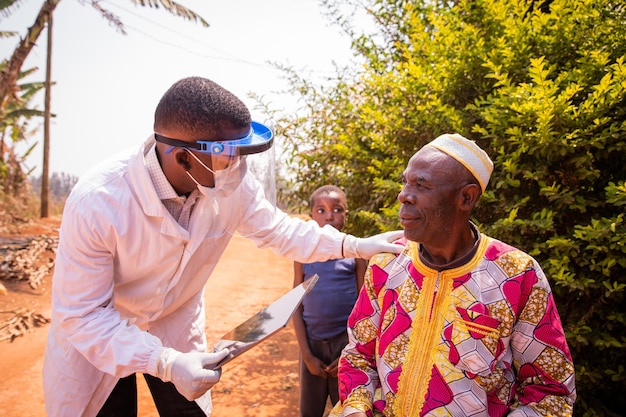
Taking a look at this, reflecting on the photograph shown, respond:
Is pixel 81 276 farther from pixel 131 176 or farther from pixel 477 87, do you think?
pixel 477 87

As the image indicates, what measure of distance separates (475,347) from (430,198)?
1.92ft

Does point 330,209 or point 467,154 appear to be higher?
point 467,154

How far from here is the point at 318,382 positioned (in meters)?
3.32

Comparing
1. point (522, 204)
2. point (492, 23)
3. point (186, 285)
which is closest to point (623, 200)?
point (522, 204)

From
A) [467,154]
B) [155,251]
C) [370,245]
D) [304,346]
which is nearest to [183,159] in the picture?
[155,251]

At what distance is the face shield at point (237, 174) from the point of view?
2.10m

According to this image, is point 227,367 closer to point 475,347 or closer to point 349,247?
point 349,247

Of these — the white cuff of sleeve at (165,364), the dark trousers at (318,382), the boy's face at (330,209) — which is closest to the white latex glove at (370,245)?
the boy's face at (330,209)

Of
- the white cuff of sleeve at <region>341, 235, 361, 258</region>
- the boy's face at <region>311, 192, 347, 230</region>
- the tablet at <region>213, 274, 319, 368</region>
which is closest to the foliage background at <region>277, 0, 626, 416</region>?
the boy's face at <region>311, 192, 347, 230</region>

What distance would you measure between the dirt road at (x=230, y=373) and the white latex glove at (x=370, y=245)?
2.45 meters

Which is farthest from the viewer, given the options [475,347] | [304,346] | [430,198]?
[304,346]

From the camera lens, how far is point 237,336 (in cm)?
227

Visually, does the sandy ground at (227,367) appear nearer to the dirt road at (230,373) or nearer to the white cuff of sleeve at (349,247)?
the dirt road at (230,373)

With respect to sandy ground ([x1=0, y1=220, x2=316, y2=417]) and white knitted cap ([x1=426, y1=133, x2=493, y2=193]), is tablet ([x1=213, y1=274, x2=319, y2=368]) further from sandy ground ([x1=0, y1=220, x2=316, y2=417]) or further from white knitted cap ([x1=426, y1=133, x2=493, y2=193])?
sandy ground ([x1=0, y1=220, x2=316, y2=417])
